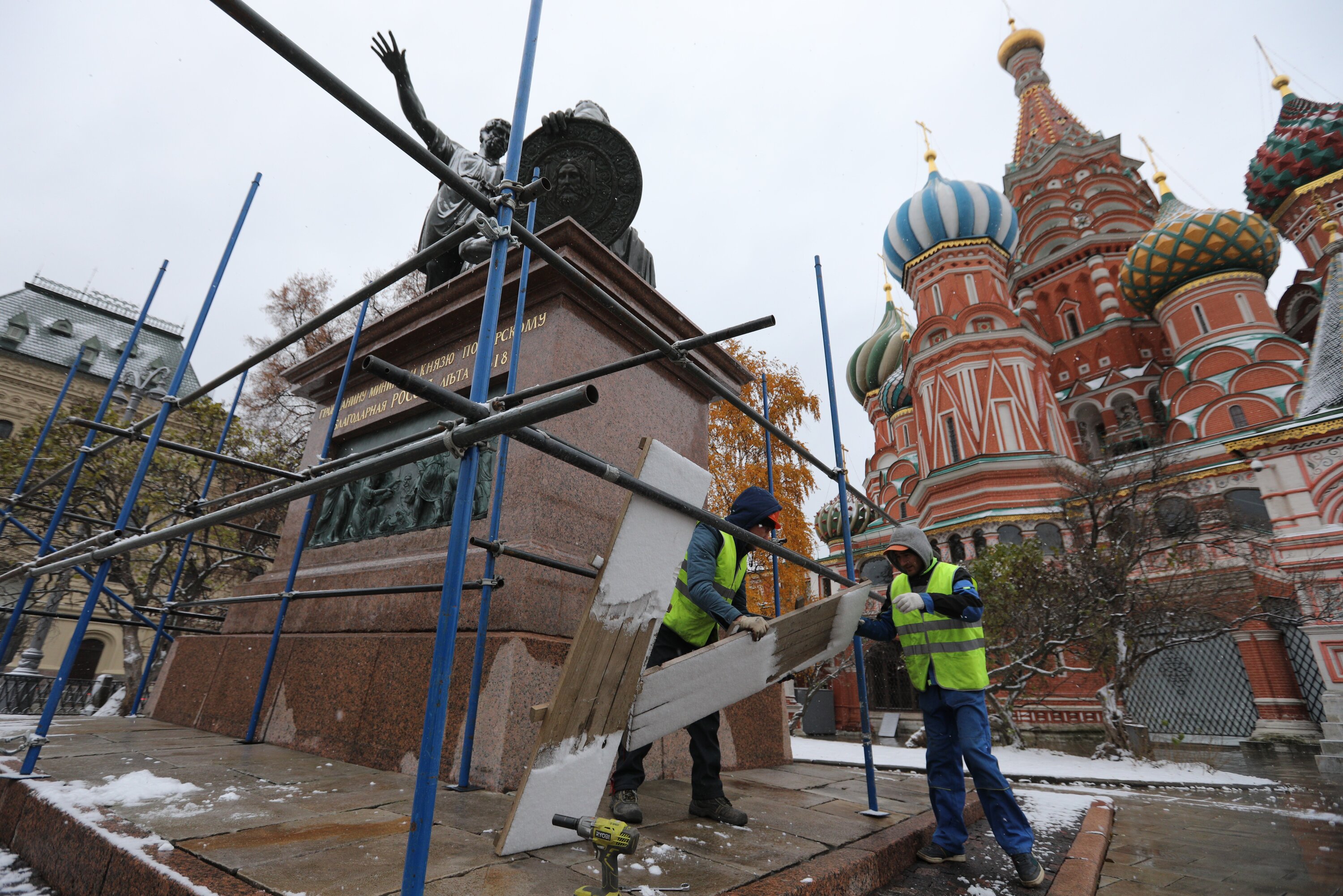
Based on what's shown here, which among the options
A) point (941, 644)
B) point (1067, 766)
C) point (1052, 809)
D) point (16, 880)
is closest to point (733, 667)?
point (941, 644)

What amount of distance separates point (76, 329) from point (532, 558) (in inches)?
1391

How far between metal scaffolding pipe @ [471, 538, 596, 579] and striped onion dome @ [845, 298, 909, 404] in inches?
1284

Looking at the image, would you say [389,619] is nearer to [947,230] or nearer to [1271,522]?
[1271,522]

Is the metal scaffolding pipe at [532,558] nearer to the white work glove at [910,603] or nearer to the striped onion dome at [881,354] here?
the white work glove at [910,603]

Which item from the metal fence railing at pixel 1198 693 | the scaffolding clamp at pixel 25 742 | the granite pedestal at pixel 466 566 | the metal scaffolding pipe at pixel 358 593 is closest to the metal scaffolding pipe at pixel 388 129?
the granite pedestal at pixel 466 566

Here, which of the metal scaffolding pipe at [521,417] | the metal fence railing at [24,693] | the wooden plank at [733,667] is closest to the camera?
the metal scaffolding pipe at [521,417]

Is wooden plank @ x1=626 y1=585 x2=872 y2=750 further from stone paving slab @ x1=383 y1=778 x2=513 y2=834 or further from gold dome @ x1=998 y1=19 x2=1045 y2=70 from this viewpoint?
gold dome @ x1=998 y1=19 x2=1045 y2=70

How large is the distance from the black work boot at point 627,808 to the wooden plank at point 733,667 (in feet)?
1.16

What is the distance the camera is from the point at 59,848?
2217mm

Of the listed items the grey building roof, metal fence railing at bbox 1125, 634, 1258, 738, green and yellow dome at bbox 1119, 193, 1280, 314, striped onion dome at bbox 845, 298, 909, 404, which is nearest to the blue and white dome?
green and yellow dome at bbox 1119, 193, 1280, 314

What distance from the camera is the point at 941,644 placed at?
3055 millimetres

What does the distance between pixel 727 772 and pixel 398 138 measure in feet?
13.7

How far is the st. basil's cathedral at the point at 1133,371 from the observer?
14.6m

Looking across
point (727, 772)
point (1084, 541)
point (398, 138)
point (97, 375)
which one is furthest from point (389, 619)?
point (97, 375)
